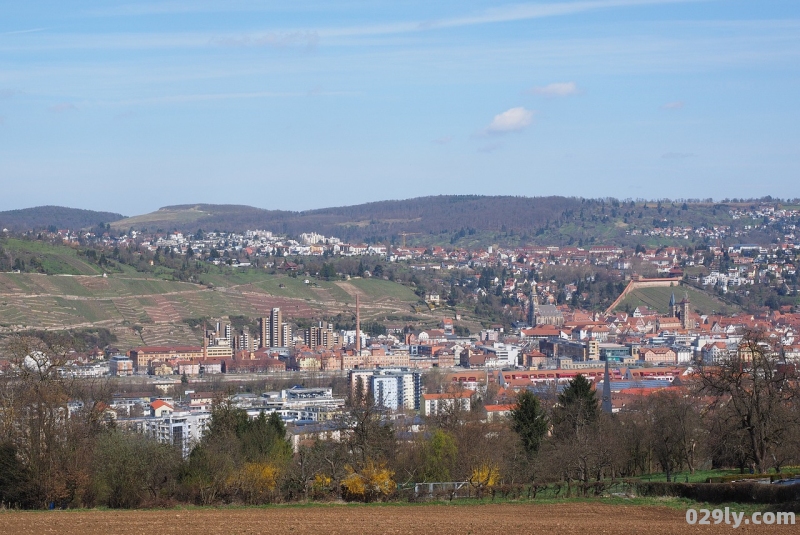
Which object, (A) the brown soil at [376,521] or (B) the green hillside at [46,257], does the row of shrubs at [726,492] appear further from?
(B) the green hillside at [46,257]

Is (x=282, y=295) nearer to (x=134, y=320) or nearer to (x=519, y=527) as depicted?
(x=134, y=320)

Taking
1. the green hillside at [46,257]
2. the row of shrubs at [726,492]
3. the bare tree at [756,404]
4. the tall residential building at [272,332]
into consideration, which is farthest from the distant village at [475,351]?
the green hillside at [46,257]

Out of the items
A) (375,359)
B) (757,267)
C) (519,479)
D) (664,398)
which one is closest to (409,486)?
(519,479)

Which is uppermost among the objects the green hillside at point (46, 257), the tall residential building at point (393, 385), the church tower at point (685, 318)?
the green hillside at point (46, 257)

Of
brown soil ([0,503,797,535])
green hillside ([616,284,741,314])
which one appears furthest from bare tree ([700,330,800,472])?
green hillside ([616,284,741,314])

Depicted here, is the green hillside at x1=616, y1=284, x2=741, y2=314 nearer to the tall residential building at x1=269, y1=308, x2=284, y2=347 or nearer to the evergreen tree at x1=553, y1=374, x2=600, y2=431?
the tall residential building at x1=269, y1=308, x2=284, y2=347
